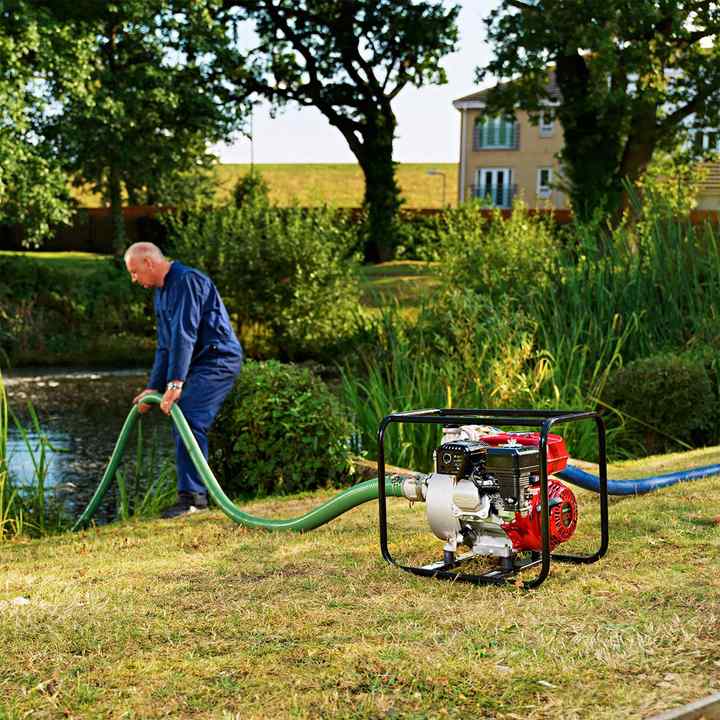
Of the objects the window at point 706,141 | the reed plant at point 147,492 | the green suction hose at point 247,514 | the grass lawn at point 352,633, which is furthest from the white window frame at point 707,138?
the grass lawn at point 352,633

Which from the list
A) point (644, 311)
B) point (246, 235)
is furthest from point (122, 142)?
→ point (644, 311)

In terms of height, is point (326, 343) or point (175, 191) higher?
point (175, 191)

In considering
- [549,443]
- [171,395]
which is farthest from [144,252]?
[549,443]

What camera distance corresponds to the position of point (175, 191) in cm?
4141

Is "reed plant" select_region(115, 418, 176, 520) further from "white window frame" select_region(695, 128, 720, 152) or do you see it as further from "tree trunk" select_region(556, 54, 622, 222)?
"white window frame" select_region(695, 128, 720, 152)

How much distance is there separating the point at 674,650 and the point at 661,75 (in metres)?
25.2

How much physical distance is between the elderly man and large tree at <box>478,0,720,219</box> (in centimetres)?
1889

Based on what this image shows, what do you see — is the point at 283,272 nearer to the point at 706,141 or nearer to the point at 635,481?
the point at 635,481

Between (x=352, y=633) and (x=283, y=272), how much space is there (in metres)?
16.8

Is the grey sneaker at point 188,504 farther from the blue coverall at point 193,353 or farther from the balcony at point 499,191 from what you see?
the balcony at point 499,191

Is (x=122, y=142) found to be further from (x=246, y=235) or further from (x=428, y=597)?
(x=428, y=597)

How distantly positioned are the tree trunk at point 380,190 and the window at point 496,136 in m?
19.4

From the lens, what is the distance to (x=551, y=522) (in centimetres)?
482

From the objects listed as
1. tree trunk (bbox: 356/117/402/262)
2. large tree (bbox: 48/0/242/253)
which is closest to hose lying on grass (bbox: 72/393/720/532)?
large tree (bbox: 48/0/242/253)
